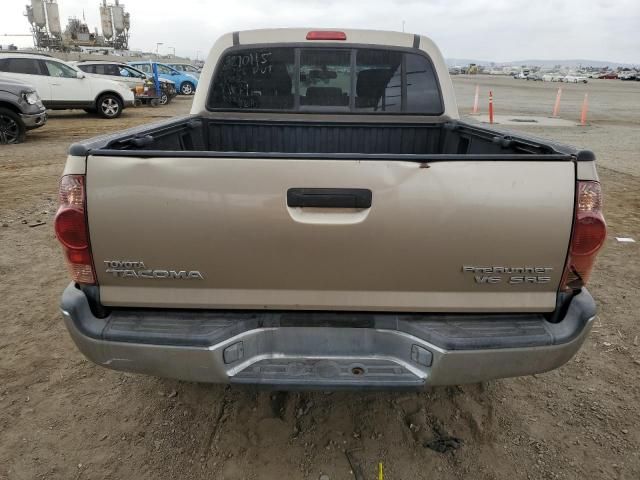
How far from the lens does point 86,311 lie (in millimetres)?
2047

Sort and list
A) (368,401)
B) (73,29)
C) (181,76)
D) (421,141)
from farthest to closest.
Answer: (73,29) < (181,76) < (421,141) < (368,401)

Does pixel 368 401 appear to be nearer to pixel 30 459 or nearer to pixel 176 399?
pixel 176 399

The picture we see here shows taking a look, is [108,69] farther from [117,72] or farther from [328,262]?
[328,262]

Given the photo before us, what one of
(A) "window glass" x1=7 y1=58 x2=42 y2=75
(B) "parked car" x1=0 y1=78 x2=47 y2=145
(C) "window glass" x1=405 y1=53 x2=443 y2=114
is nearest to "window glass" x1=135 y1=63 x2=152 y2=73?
(A) "window glass" x1=7 y1=58 x2=42 y2=75

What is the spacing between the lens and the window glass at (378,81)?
362cm

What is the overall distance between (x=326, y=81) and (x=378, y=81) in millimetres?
424

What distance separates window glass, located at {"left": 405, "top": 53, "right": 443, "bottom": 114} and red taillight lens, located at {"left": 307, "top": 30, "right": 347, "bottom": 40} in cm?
55

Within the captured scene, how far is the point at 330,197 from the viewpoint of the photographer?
185 cm

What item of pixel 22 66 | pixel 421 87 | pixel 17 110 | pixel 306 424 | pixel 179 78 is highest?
pixel 22 66

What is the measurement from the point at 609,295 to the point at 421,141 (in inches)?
89.2

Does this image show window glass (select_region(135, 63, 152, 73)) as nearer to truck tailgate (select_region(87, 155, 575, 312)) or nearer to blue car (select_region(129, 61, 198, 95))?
blue car (select_region(129, 61, 198, 95))

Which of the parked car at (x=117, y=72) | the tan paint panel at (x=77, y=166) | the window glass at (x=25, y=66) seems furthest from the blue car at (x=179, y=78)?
the tan paint panel at (x=77, y=166)

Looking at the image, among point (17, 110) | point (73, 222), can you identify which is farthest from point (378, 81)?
point (17, 110)

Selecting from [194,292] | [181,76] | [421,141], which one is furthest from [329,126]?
[181,76]
